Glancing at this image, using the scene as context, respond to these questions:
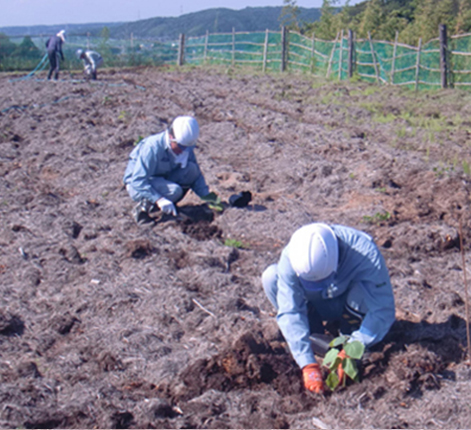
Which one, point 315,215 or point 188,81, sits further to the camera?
point 188,81

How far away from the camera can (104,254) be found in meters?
4.98

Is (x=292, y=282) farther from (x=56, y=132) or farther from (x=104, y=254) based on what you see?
(x=56, y=132)

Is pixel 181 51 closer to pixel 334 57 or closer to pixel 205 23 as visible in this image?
pixel 334 57

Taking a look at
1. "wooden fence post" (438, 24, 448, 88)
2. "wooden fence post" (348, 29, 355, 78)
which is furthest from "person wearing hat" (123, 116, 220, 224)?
"wooden fence post" (348, 29, 355, 78)

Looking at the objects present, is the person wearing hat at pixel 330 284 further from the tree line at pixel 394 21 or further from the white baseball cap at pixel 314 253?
the tree line at pixel 394 21

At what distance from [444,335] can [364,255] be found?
1034mm

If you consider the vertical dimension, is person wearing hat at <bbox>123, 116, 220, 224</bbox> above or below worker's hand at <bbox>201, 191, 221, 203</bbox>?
above

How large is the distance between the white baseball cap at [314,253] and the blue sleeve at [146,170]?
2.78 metres

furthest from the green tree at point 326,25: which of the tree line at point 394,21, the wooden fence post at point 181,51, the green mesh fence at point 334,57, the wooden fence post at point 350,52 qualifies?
the wooden fence post at point 350,52

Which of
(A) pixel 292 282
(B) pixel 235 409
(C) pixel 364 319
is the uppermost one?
(A) pixel 292 282

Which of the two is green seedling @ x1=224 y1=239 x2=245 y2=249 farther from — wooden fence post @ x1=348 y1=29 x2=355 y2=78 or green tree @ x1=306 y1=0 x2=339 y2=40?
green tree @ x1=306 y1=0 x2=339 y2=40

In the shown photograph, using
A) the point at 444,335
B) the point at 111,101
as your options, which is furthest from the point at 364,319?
the point at 111,101

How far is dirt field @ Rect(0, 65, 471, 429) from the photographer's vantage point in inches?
121

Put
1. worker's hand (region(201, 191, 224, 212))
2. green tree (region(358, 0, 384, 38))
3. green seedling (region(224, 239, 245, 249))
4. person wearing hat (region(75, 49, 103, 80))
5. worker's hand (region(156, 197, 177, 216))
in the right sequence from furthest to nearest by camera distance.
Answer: green tree (region(358, 0, 384, 38)), person wearing hat (region(75, 49, 103, 80)), worker's hand (region(201, 191, 224, 212)), worker's hand (region(156, 197, 177, 216)), green seedling (region(224, 239, 245, 249))
